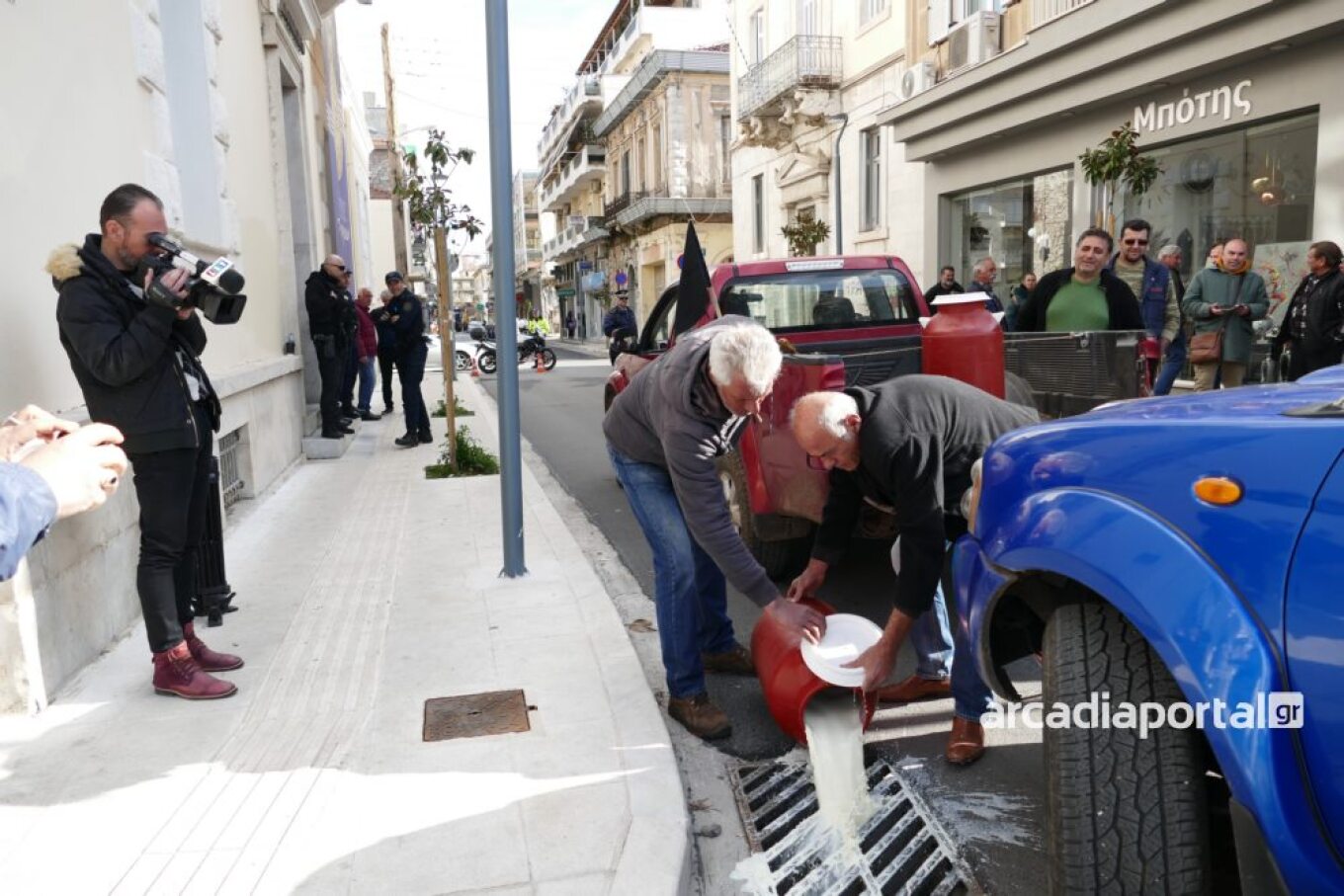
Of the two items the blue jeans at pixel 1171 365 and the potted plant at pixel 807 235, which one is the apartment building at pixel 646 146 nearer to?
the potted plant at pixel 807 235

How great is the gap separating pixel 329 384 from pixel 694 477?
307 inches

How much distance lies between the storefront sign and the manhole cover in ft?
35.2

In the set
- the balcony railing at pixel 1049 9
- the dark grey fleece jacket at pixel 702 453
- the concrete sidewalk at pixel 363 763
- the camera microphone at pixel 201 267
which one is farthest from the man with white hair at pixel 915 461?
the balcony railing at pixel 1049 9

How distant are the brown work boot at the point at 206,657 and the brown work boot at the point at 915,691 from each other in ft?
8.82

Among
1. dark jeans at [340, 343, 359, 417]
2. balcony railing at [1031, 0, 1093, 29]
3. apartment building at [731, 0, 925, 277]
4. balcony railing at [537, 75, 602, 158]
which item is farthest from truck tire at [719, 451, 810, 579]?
balcony railing at [537, 75, 602, 158]

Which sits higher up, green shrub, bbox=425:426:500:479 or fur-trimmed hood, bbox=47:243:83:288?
fur-trimmed hood, bbox=47:243:83:288

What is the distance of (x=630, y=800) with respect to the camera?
290cm

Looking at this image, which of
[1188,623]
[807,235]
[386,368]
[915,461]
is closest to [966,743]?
[915,461]

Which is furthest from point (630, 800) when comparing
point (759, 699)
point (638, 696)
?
point (759, 699)

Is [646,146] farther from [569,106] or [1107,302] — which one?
[1107,302]

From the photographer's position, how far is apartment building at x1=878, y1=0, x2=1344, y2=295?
9.75m

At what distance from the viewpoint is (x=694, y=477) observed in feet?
9.95

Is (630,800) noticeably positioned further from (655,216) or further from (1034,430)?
(655,216)

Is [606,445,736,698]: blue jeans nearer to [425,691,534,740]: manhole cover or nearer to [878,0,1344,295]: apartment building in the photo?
[425,691,534,740]: manhole cover
